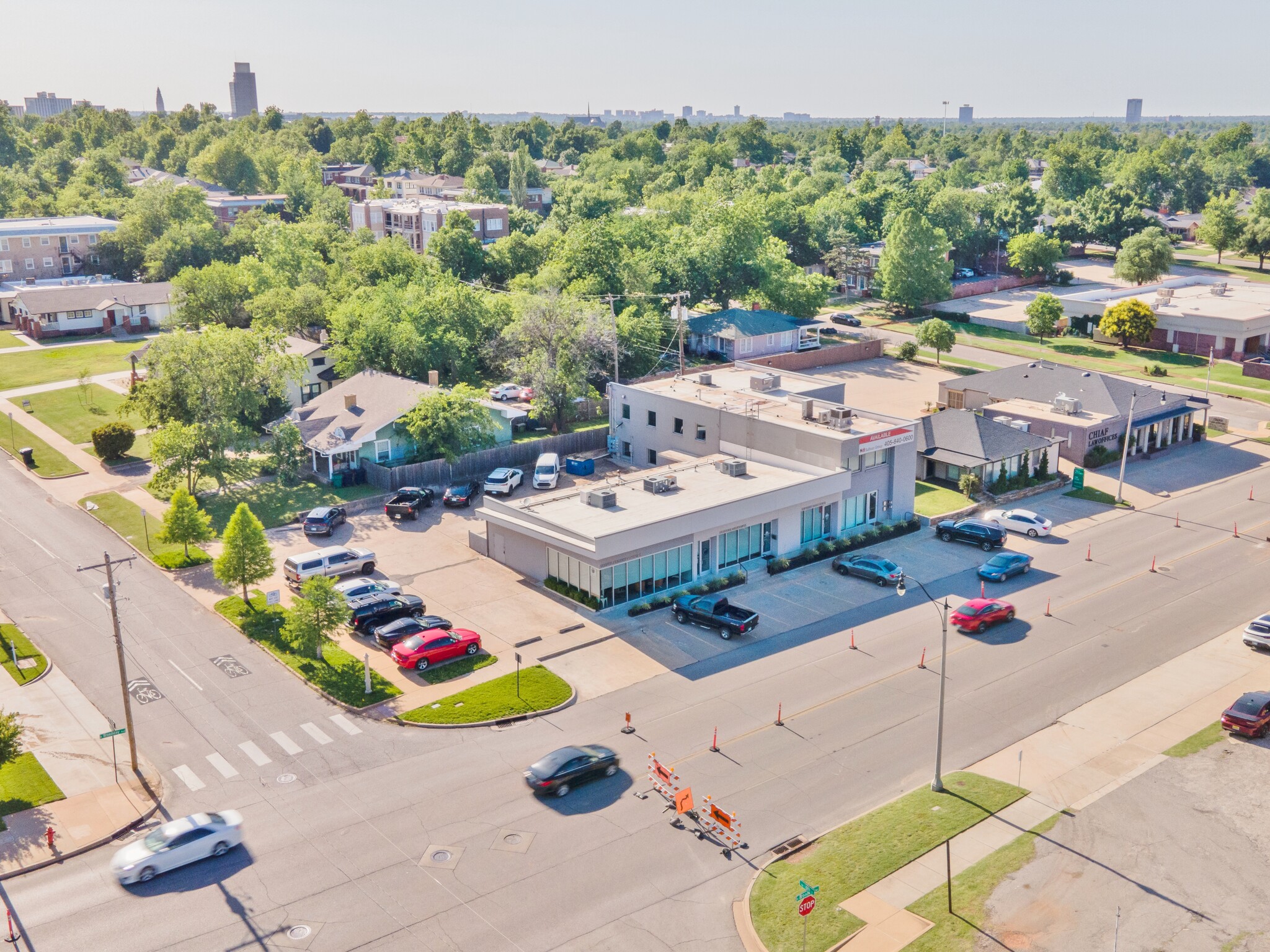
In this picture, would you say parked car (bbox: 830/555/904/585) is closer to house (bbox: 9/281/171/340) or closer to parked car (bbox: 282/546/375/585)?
parked car (bbox: 282/546/375/585)

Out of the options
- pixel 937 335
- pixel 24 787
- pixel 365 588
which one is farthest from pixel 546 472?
pixel 937 335

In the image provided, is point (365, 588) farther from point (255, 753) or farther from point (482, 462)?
point (482, 462)

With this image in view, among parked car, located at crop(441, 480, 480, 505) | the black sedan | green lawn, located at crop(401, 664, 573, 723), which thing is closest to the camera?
green lawn, located at crop(401, 664, 573, 723)

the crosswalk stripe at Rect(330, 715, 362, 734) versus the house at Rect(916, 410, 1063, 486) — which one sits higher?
the house at Rect(916, 410, 1063, 486)

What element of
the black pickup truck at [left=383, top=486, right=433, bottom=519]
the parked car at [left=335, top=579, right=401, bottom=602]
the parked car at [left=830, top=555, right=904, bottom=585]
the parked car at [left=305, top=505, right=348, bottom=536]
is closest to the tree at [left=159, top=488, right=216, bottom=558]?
the parked car at [left=305, top=505, right=348, bottom=536]

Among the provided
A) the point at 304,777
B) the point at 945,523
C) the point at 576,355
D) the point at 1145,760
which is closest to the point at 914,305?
the point at 576,355

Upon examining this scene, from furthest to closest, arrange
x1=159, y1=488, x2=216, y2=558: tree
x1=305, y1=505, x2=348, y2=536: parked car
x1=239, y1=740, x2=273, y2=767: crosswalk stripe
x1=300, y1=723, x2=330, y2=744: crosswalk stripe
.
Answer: x1=305, y1=505, x2=348, y2=536: parked car → x1=159, y1=488, x2=216, y2=558: tree → x1=300, y1=723, x2=330, y2=744: crosswalk stripe → x1=239, y1=740, x2=273, y2=767: crosswalk stripe
